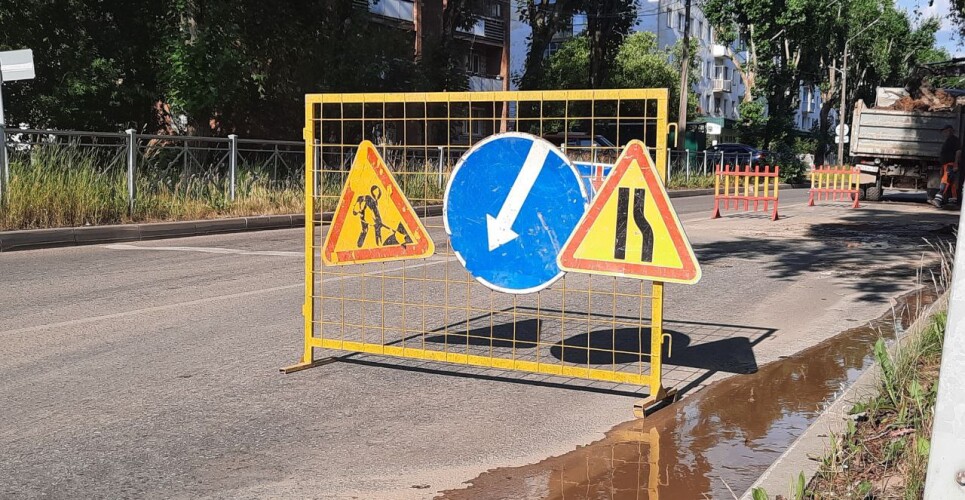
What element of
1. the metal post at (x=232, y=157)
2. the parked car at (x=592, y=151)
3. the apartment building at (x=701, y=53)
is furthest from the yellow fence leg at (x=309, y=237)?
the apartment building at (x=701, y=53)

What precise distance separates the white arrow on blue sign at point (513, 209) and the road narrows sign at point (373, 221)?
0.36 m

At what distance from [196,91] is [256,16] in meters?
2.49

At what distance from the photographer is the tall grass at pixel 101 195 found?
14.4m

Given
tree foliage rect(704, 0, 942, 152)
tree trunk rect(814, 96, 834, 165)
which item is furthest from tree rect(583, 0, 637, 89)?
tree trunk rect(814, 96, 834, 165)

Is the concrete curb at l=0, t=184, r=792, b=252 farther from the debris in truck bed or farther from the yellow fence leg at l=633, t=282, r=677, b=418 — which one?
the debris in truck bed

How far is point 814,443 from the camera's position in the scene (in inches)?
165

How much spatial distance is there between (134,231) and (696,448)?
1229 centimetres

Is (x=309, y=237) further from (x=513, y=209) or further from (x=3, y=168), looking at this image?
(x=3, y=168)

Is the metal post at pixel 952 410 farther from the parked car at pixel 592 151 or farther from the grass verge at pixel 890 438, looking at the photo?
the parked car at pixel 592 151

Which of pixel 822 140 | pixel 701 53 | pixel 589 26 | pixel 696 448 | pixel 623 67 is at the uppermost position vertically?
pixel 701 53

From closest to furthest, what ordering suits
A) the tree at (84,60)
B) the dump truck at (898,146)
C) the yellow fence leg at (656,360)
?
the yellow fence leg at (656,360) → the tree at (84,60) → the dump truck at (898,146)

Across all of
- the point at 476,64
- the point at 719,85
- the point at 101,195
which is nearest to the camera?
the point at 101,195

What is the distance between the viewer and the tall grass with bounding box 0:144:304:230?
14.4 m

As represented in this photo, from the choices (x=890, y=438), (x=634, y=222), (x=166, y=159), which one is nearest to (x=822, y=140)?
(x=166, y=159)
